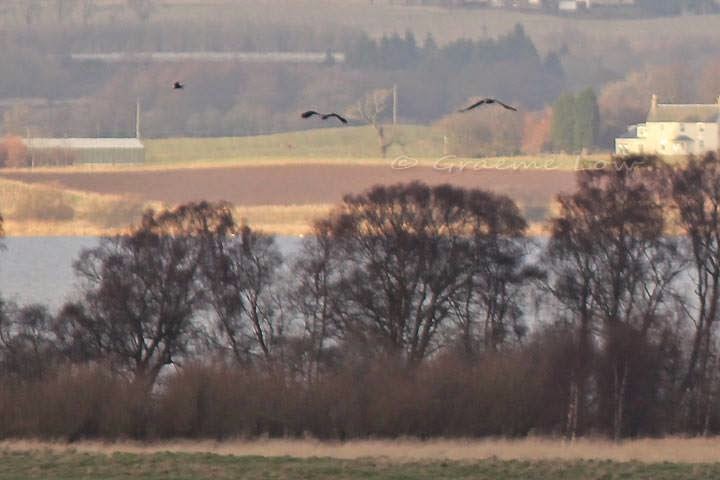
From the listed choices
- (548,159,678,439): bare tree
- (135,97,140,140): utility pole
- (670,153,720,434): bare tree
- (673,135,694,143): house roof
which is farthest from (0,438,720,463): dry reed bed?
(135,97,140,140): utility pole

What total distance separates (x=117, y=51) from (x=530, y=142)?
4518cm

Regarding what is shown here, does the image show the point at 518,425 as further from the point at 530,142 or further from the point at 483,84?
the point at 483,84

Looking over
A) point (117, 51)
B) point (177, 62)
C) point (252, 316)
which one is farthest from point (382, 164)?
point (252, 316)

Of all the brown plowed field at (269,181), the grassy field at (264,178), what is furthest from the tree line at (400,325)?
the brown plowed field at (269,181)

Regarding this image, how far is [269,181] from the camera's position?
91188 millimetres

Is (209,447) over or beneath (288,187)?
beneath

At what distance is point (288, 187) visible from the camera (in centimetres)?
9025

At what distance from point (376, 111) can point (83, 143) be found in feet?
64.0

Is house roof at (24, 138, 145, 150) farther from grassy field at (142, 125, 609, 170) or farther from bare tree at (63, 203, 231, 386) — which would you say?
bare tree at (63, 203, 231, 386)

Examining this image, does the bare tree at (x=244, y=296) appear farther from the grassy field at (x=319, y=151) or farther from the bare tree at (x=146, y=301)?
the grassy field at (x=319, y=151)

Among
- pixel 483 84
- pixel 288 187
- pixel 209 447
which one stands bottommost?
pixel 209 447

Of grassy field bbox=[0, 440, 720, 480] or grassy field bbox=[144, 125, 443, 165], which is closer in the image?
grassy field bbox=[0, 440, 720, 480]

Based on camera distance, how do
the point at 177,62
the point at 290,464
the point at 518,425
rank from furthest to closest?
the point at 177,62 → the point at 518,425 → the point at 290,464

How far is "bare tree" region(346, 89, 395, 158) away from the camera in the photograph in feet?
341
